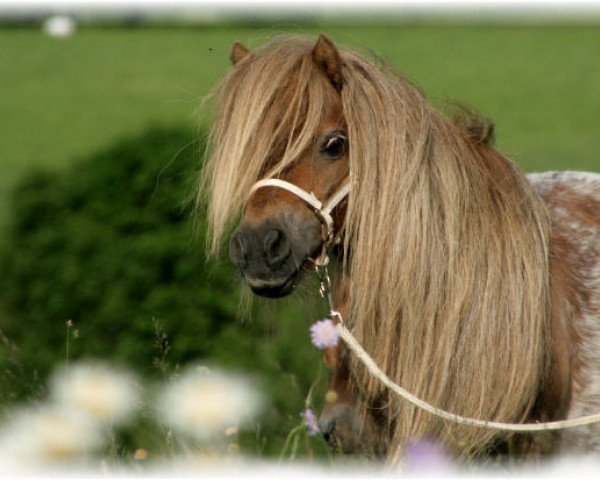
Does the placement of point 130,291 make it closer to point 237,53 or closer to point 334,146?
point 237,53

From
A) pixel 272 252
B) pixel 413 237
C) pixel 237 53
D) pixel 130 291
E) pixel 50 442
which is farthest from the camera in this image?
pixel 130 291

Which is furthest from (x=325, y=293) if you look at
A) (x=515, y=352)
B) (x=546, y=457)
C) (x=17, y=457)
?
(x=17, y=457)

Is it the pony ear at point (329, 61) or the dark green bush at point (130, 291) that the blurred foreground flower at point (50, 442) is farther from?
the dark green bush at point (130, 291)

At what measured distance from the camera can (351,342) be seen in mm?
3691

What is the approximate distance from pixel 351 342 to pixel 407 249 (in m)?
0.34

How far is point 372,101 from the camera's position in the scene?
363 centimetres

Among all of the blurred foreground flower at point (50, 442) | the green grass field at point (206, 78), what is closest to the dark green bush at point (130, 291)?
the blurred foreground flower at point (50, 442)

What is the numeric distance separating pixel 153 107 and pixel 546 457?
780 inches

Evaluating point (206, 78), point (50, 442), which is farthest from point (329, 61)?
point (206, 78)

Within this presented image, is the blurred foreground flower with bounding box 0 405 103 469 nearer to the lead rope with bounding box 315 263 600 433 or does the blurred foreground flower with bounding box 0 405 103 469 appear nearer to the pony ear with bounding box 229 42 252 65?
the lead rope with bounding box 315 263 600 433

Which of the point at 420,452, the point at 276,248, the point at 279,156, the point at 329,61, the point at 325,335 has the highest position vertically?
the point at 329,61

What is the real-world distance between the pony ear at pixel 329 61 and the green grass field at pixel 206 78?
37.7ft

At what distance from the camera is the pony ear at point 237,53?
3881mm

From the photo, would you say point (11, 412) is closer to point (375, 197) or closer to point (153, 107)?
point (375, 197)
